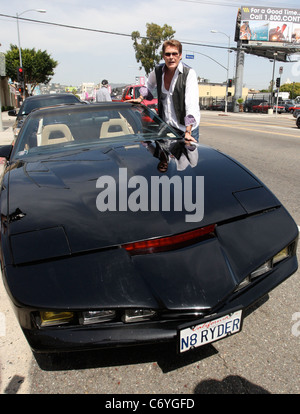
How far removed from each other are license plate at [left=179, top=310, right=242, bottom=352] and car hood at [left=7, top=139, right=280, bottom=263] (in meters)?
0.44

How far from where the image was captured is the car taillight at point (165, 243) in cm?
153

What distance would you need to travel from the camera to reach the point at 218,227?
5.60ft

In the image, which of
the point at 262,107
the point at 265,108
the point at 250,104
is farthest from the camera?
the point at 250,104

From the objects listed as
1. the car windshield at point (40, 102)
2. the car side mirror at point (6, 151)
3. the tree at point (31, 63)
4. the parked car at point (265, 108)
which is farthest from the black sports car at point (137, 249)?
the tree at point (31, 63)

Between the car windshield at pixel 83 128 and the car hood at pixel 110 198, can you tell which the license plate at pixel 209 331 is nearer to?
the car hood at pixel 110 198

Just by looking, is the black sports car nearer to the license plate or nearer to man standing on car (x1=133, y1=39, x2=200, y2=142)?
the license plate

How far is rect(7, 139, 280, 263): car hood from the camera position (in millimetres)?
1577

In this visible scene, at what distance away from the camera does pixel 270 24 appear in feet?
152

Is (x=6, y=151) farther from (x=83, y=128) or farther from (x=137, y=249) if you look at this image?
(x=137, y=249)

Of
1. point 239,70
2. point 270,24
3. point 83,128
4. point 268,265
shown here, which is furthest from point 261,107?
point 268,265

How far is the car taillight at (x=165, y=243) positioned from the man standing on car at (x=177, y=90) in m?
1.94

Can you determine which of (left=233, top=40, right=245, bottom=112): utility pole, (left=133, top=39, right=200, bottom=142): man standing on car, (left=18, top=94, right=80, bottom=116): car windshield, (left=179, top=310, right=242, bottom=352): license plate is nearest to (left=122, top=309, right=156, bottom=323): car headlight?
(left=179, top=310, right=242, bottom=352): license plate

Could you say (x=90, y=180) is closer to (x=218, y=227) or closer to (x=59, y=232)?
(x=59, y=232)

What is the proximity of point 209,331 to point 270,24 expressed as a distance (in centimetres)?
5455
